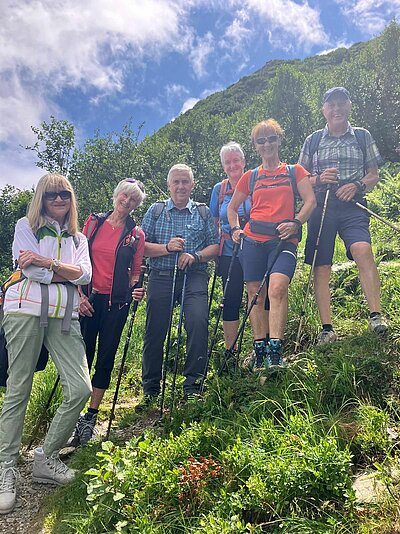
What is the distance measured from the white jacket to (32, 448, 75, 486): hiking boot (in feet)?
4.35

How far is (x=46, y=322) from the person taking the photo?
366 cm

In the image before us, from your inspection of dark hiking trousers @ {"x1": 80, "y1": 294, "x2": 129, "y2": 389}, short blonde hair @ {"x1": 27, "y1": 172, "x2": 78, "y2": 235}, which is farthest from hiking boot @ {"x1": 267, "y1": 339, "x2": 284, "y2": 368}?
short blonde hair @ {"x1": 27, "y1": 172, "x2": 78, "y2": 235}

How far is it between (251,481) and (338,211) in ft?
10.9

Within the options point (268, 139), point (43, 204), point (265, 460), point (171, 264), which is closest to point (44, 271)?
point (43, 204)

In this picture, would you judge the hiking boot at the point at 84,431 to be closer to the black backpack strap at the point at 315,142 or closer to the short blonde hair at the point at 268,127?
the short blonde hair at the point at 268,127

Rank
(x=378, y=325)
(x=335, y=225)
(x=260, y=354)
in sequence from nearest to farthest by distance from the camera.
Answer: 1. (x=378, y=325)
2. (x=260, y=354)
3. (x=335, y=225)

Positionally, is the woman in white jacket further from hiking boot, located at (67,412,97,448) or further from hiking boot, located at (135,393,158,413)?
hiking boot, located at (135,393,158,413)

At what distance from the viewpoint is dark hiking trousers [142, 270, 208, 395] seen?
15.9 feet

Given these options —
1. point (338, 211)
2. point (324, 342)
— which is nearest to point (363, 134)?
point (338, 211)

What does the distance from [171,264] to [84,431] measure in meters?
2.10

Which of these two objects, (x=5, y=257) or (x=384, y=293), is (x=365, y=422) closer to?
(x=384, y=293)

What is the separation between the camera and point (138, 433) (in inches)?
187

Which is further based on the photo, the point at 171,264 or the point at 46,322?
the point at 171,264

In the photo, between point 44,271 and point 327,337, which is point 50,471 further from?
point 327,337
